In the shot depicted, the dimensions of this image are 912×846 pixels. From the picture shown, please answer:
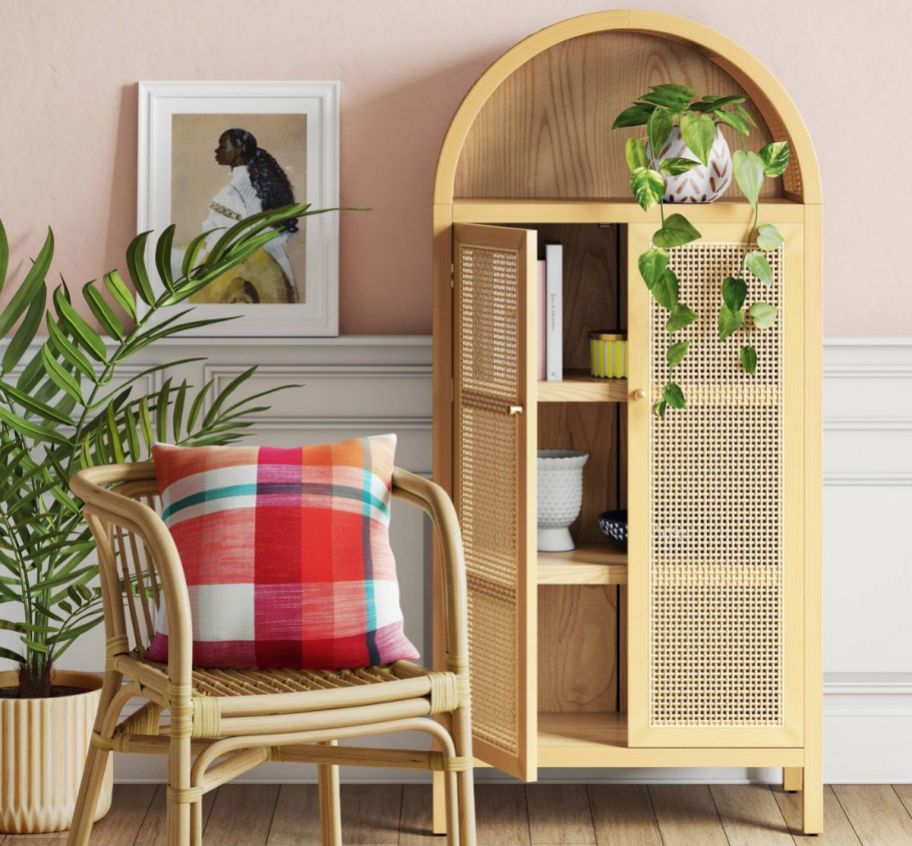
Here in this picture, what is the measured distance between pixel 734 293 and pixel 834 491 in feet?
2.22

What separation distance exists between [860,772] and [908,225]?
121 centimetres

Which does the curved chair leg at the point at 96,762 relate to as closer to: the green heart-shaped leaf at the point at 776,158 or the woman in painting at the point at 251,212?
the woman in painting at the point at 251,212

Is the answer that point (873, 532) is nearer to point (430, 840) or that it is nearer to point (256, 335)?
point (430, 840)

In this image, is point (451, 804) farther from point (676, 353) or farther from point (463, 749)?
point (676, 353)

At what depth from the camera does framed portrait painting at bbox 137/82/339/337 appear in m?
2.84

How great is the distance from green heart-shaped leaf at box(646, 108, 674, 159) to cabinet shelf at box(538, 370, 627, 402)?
46cm

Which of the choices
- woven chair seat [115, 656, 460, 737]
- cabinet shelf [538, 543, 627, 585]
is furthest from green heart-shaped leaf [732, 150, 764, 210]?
woven chair seat [115, 656, 460, 737]

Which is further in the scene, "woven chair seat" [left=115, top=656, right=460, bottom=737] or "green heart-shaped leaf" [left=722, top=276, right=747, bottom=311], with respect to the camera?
"green heart-shaped leaf" [left=722, top=276, right=747, bottom=311]

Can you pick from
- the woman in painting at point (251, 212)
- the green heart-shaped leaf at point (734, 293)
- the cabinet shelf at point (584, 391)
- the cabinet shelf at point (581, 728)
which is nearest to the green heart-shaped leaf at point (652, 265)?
the green heart-shaped leaf at point (734, 293)

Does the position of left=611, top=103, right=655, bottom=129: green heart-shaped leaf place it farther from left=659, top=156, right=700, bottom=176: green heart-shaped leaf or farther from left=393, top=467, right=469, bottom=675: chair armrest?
left=393, top=467, right=469, bottom=675: chair armrest

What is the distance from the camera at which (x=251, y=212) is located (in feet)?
9.44

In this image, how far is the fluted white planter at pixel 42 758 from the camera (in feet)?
8.45

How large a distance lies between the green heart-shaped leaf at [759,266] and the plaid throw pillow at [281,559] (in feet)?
2.86

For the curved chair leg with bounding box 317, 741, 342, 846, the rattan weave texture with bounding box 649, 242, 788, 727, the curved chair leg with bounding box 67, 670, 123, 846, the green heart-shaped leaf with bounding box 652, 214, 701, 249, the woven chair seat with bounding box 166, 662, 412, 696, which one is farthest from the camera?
the rattan weave texture with bounding box 649, 242, 788, 727
